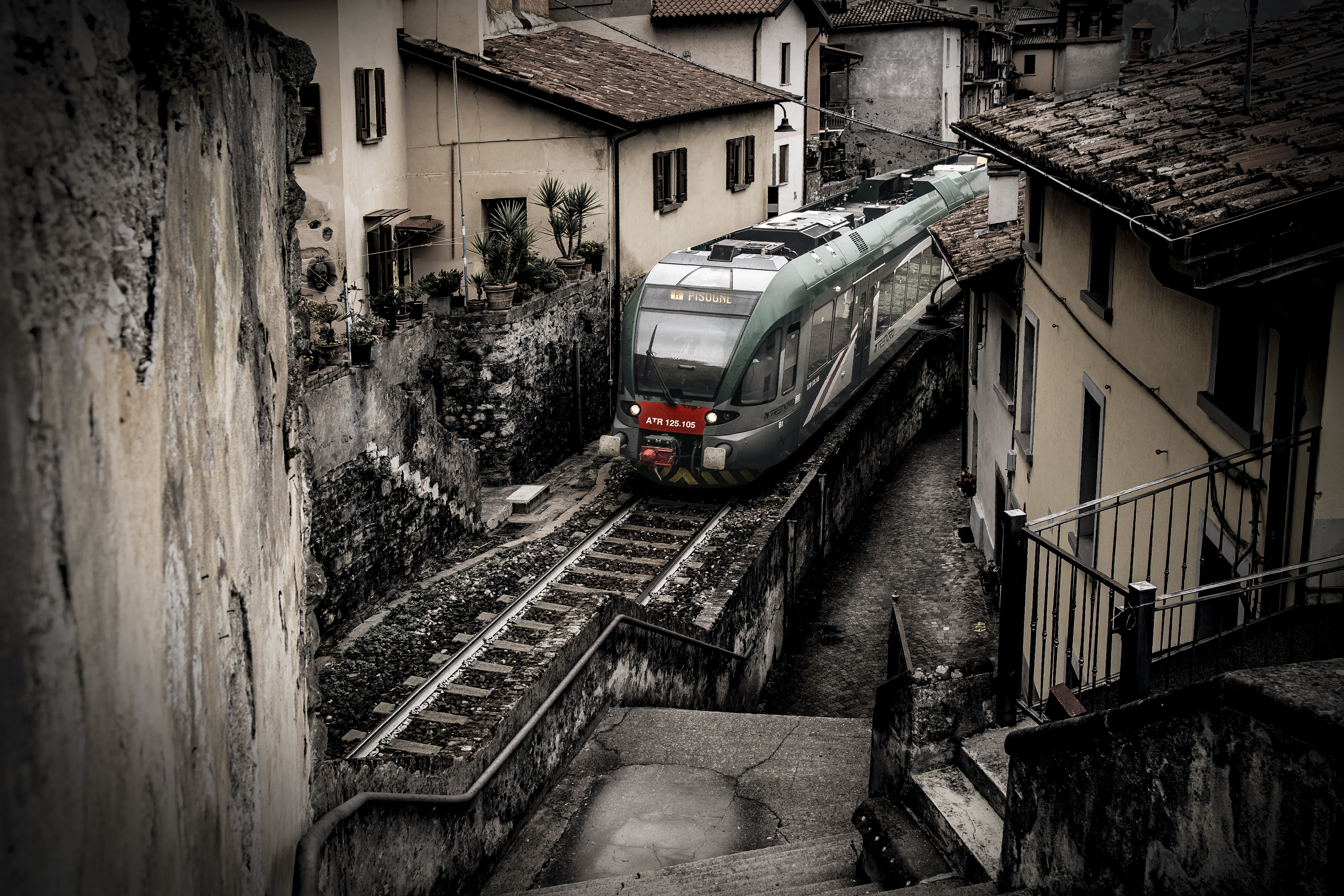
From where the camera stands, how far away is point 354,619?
11.2m

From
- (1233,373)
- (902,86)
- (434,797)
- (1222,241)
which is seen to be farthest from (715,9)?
(434,797)

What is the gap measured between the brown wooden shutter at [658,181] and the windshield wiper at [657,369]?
6.54m

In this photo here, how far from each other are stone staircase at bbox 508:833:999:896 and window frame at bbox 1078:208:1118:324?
4.29 m

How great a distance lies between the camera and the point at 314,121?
1559 cm

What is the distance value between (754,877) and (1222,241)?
3.51m

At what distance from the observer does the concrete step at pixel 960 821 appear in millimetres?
4762

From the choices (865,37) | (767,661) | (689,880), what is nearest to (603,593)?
(767,661)

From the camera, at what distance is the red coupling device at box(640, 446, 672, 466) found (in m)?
14.9

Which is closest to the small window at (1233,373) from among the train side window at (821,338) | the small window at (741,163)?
the train side window at (821,338)

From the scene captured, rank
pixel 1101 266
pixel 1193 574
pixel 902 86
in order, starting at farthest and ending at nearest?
pixel 902 86
pixel 1101 266
pixel 1193 574

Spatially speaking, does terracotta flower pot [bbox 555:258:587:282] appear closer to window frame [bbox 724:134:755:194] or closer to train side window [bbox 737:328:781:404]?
train side window [bbox 737:328:781:404]

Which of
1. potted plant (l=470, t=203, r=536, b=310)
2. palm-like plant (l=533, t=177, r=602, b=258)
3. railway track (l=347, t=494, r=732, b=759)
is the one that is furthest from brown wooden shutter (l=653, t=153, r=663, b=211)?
railway track (l=347, t=494, r=732, b=759)

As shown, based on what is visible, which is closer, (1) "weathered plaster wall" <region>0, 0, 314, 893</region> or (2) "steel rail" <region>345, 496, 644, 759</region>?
(1) "weathered plaster wall" <region>0, 0, 314, 893</region>

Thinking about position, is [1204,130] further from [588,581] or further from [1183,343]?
[588,581]
